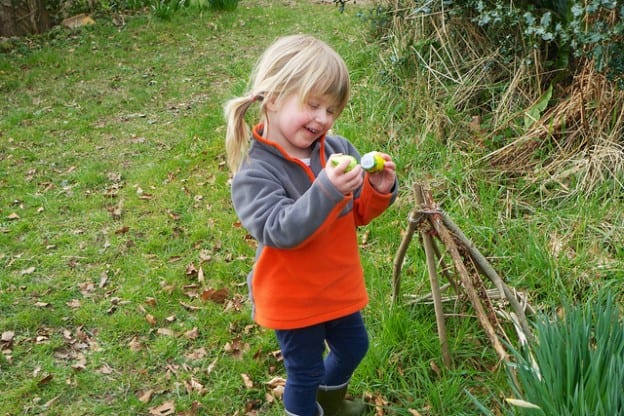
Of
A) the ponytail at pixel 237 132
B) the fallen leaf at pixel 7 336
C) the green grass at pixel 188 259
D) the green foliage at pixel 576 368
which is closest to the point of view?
the green foliage at pixel 576 368

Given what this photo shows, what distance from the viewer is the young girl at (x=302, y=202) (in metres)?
1.96

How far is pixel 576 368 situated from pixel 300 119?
1113 millimetres

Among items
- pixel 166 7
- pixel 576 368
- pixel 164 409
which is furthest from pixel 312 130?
pixel 166 7

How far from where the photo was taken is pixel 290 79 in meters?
2.05

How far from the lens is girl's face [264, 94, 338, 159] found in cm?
207

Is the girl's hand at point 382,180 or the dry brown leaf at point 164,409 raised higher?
the girl's hand at point 382,180

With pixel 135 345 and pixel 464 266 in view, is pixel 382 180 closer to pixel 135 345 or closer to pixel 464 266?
pixel 464 266

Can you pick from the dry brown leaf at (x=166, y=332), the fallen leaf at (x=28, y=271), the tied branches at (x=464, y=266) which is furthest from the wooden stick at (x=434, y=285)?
the fallen leaf at (x=28, y=271)

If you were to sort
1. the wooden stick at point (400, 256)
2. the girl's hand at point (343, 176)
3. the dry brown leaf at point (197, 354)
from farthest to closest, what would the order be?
the dry brown leaf at point (197, 354), the wooden stick at point (400, 256), the girl's hand at point (343, 176)

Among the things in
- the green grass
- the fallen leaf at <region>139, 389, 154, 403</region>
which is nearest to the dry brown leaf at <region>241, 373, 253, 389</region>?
the green grass

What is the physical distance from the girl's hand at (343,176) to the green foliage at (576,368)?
72 cm

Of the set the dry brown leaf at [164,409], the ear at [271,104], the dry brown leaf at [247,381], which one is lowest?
the dry brown leaf at [164,409]

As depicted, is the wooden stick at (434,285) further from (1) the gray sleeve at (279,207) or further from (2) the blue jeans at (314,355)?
(1) the gray sleeve at (279,207)

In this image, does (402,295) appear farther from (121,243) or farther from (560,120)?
(121,243)
